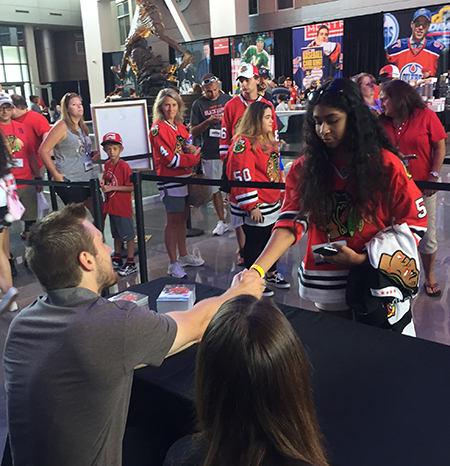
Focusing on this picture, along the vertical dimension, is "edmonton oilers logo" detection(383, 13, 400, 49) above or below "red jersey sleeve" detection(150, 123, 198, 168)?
above

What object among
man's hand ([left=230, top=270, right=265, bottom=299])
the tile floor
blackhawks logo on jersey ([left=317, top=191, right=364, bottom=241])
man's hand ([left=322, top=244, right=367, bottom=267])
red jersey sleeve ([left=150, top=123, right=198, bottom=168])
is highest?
red jersey sleeve ([left=150, top=123, right=198, bottom=168])

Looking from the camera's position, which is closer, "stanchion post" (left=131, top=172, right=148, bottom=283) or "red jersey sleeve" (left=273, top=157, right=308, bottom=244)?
"red jersey sleeve" (left=273, top=157, right=308, bottom=244)

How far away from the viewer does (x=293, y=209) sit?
6.08ft

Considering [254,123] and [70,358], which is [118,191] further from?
[70,358]

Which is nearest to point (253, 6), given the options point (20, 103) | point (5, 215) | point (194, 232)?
point (20, 103)

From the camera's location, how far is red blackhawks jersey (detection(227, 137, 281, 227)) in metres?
3.19

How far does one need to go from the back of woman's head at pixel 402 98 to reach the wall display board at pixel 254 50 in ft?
36.7

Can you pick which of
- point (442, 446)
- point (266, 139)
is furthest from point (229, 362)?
point (266, 139)

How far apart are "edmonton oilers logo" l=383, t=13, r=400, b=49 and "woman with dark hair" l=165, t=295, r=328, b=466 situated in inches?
490

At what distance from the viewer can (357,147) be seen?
5.23 feet

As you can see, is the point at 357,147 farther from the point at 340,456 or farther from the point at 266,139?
the point at 266,139

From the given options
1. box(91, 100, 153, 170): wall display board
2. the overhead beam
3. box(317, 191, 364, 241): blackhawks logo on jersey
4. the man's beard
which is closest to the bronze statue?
the overhead beam

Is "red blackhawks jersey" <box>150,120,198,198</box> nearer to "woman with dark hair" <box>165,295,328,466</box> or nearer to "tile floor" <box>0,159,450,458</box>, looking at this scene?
"tile floor" <box>0,159,450,458</box>

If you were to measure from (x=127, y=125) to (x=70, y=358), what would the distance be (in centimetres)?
467
